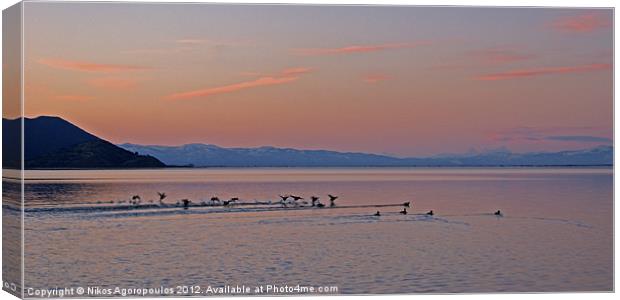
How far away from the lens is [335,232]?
917 inches

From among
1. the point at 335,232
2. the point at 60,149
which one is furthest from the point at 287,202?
the point at 60,149

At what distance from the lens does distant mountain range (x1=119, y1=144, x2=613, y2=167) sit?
906 inches

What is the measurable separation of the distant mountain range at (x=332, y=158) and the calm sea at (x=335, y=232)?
0.14 m

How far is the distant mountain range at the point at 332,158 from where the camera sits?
23.0m

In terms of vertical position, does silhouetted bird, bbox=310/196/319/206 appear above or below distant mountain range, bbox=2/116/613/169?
below

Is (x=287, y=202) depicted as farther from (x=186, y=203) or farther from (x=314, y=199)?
(x=186, y=203)

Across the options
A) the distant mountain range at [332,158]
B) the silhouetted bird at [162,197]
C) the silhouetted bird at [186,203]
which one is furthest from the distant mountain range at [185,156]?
the silhouetted bird at [186,203]

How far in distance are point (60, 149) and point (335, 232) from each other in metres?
4.11

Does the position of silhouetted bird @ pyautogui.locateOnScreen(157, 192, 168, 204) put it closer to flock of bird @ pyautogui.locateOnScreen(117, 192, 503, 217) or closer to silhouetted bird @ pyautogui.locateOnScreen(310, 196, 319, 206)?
flock of bird @ pyautogui.locateOnScreen(117, 192, 503, 217)

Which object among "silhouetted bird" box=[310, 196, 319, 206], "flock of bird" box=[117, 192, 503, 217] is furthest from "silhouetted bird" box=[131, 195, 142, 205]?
"silhouetted bird" box=[310, 196, 319, 206]

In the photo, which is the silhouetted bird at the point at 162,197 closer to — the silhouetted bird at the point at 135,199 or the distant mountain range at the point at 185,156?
the silhouetted bird at the point at 135,199

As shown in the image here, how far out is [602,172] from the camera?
23781 millimetres

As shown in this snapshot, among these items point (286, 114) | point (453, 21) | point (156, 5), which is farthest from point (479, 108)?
point (156, 5)

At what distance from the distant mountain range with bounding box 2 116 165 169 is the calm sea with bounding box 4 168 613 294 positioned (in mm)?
158
